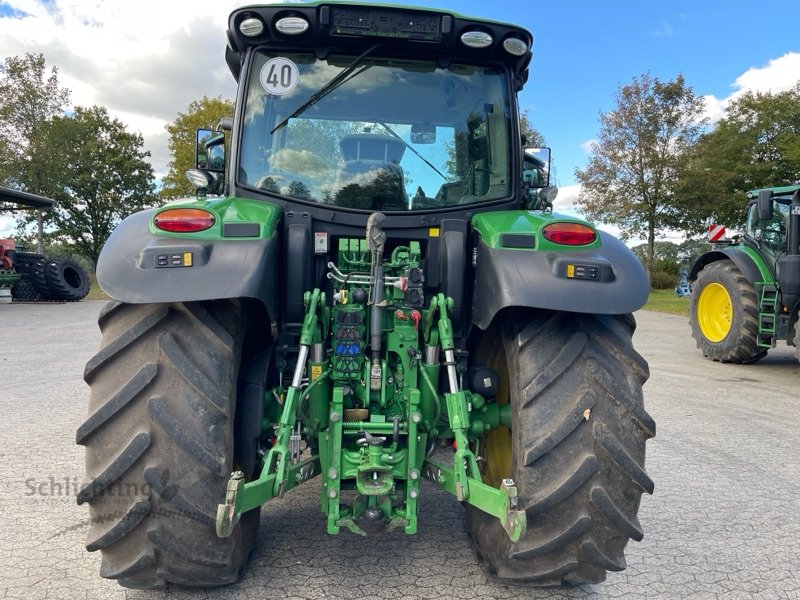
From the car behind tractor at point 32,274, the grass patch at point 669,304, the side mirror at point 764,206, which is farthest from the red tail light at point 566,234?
the car behind tractor at point 32,274

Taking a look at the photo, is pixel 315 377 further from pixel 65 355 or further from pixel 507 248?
pixel 65 355

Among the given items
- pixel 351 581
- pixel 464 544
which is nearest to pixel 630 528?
pixel 464 544

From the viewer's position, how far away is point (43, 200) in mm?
18547

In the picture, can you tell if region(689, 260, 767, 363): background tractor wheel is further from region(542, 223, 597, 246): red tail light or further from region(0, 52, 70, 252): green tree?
region(0, 52, 70, 252): green tree

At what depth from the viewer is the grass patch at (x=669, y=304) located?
17984 mm

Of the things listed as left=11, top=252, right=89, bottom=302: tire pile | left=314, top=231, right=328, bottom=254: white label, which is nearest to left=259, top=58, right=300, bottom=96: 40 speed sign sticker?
left=314, top=231, right=328, bottom=254: white label

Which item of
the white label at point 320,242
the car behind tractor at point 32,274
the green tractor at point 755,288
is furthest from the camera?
the car behind tractor at point 32,274

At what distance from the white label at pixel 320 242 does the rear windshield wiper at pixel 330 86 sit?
1.97ft

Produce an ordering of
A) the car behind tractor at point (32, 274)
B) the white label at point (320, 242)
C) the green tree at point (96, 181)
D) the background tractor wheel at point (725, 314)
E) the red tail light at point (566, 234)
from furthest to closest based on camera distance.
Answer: the green tree at point (96, 181)
the car behind tractor at point (32, 274)
the background tractor wheel at point (725, 314)
the white label at point (320, 242)
the red tail light at point (566, 234)

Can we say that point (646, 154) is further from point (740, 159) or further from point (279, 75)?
point (279, 75)

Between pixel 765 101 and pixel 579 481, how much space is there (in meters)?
35.5

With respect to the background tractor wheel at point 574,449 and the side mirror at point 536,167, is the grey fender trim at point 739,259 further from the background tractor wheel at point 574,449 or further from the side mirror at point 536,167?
the background tractor wheel at point 574,449

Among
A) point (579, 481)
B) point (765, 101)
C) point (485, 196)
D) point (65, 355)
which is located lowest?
point (65, 355)

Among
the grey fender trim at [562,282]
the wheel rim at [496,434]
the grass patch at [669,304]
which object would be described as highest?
the grey fender trim at [562,282]
